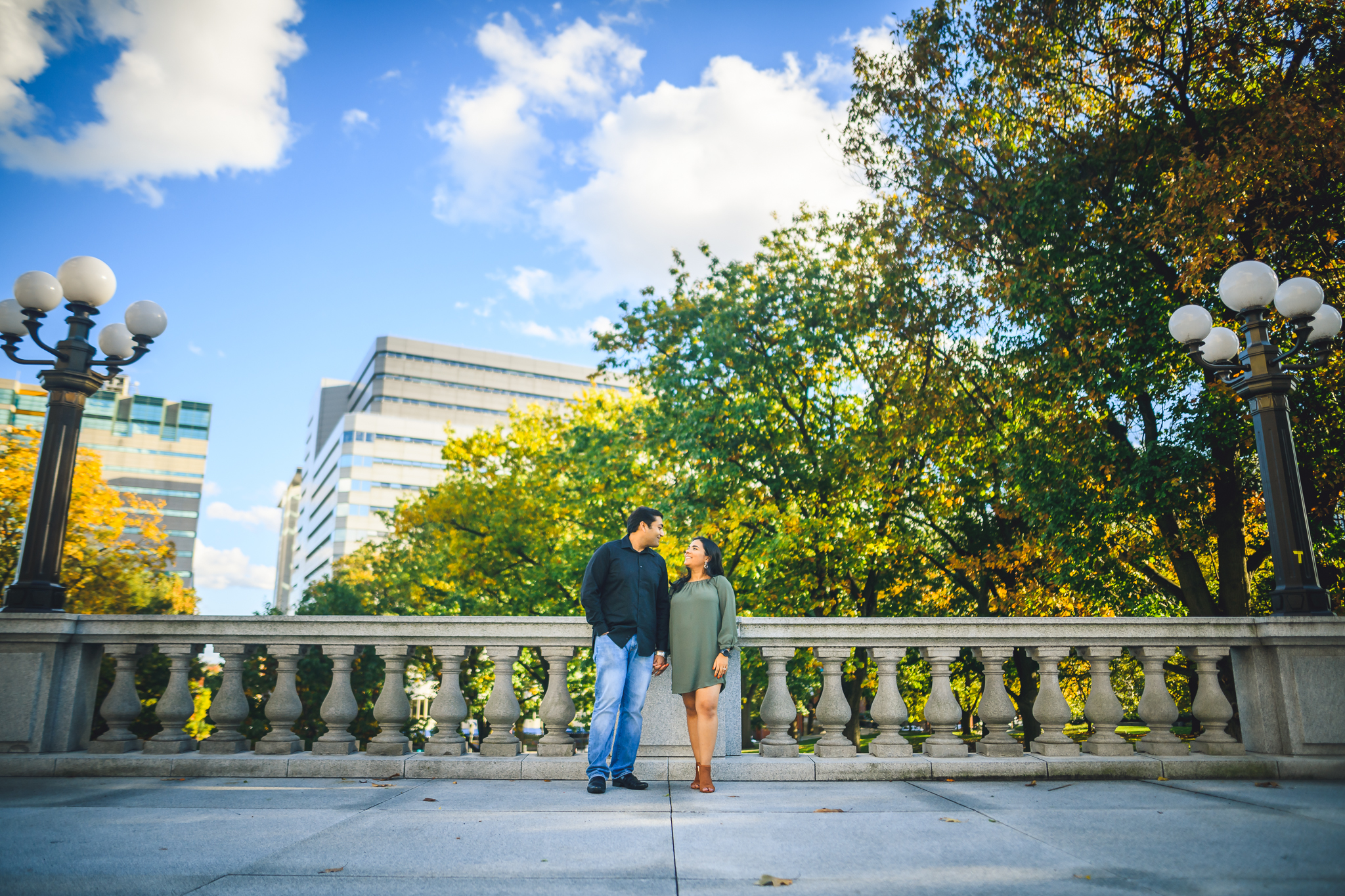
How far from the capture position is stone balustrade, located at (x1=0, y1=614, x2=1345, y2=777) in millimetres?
6031

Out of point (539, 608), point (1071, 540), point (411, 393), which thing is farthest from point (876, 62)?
point (411, 393)

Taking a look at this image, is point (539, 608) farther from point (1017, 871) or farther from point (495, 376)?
point (495, 376)

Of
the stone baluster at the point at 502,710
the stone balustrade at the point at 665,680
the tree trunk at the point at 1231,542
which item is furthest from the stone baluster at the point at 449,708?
the tree trunk at the point at 1231,542

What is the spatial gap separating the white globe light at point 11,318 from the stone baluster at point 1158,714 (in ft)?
32.3

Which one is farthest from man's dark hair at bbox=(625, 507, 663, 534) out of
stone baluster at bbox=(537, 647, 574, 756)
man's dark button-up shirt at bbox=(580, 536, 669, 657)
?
stone baluster at bbox=(537, 647, 574, 756)

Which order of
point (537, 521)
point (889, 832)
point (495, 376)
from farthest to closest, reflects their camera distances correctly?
point (495, 376), point (537, 521), point (889, 832)

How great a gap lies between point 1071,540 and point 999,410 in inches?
140

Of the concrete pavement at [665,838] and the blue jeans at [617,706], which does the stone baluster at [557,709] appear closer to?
the concrete pavement at [665,838]

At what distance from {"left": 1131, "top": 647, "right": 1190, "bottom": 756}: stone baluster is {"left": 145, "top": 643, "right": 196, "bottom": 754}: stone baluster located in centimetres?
755

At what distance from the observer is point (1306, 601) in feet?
20.2

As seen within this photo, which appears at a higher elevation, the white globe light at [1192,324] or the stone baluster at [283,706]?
the white globe light at [1192,324]

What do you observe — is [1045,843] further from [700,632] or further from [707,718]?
[700,632]

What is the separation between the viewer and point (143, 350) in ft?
23.6

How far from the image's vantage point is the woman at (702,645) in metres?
5.59
